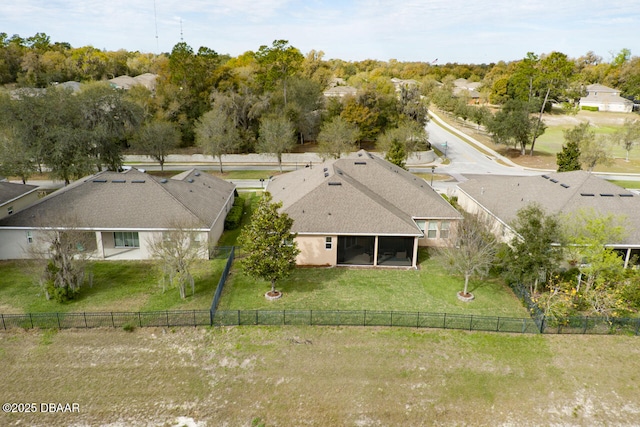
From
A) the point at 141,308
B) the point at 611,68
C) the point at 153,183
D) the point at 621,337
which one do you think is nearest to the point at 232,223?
the point at 153,183

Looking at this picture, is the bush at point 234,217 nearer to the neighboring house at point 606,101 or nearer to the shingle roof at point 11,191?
the shingle roof at point 11,191

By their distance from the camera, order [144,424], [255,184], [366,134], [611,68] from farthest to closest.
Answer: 1. [611,68]
2. [366,134]
3. [255,184]
4. [144,424]

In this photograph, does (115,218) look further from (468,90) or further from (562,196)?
(468,90)

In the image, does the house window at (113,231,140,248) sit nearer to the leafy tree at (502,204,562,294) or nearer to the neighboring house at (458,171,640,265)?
the leafy tree at (502,204,562,294)

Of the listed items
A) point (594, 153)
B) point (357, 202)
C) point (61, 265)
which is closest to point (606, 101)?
point (594, 153)

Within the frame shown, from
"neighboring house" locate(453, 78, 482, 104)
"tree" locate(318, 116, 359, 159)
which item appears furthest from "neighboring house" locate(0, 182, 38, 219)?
"neighboring house" locate(453, 78, 482, 104)

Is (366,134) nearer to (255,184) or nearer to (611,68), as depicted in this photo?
(255,184)
